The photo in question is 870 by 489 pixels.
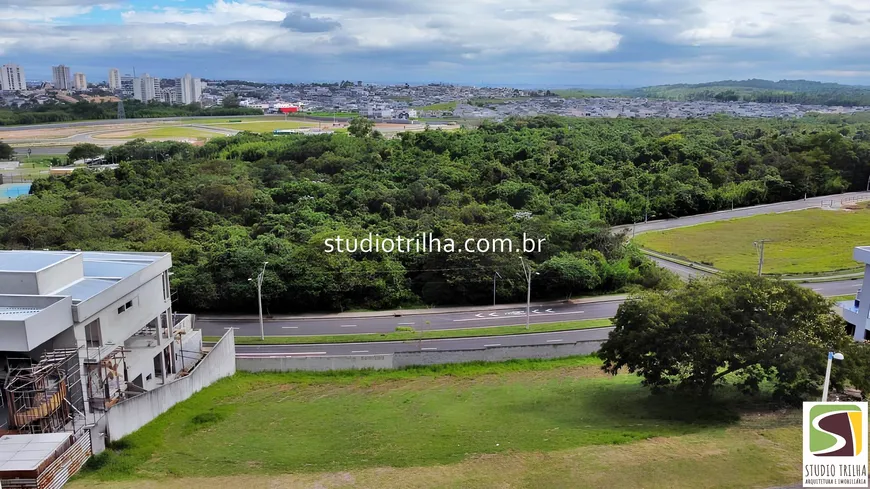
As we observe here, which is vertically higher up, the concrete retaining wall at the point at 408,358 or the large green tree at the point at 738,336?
the large green tree at the point at 738,336

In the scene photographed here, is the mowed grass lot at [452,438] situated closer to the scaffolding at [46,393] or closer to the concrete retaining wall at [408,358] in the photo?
the concrete retaining wall at [408,358]

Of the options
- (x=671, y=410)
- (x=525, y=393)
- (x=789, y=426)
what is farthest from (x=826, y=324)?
(x=525, y=393)

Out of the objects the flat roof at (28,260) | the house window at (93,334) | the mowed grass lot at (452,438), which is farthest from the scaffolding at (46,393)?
the flat roof at (28,260)

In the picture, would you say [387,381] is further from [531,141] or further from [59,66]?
[59,66]

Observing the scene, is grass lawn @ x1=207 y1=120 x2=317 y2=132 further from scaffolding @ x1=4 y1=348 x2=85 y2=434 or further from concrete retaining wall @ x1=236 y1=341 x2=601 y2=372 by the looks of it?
scaffolding @ x1=4 y1=348 x2=85 y2=434

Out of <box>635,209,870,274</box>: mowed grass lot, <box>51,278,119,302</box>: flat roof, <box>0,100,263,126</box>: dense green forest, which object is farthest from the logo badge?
<box>0,100,263,126</box>: dense green forest
